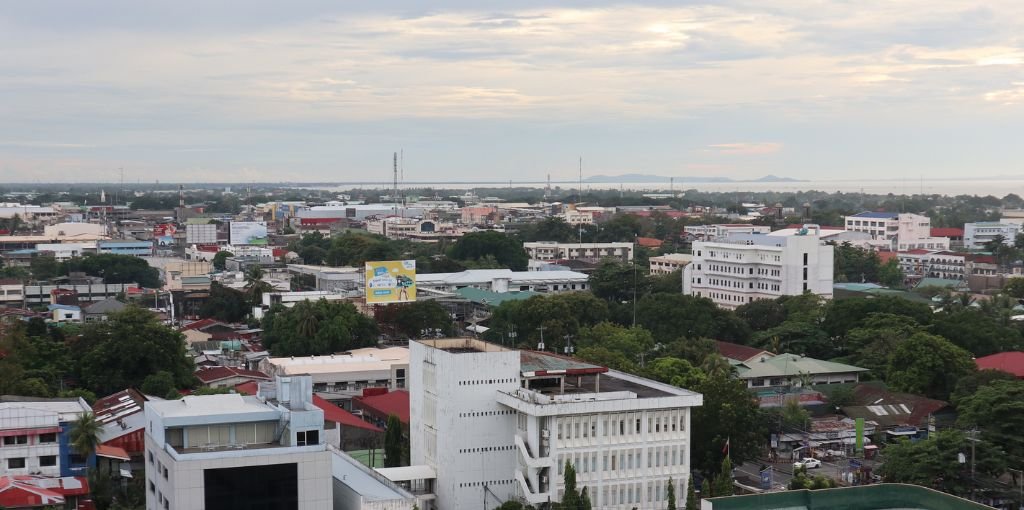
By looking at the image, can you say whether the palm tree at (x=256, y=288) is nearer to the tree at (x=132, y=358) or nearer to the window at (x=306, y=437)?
the tree at (x=132, y=358)

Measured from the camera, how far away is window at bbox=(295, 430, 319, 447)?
2680 centimetres

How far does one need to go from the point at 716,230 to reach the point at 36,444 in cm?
9130

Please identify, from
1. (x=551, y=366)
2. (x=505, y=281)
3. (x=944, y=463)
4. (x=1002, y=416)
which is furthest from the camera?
(x=505, y=281)

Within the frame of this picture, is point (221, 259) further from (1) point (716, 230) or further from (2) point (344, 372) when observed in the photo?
(2) point (344, 372)

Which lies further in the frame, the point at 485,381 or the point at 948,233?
the point at 948,233

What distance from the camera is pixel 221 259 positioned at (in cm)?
10212

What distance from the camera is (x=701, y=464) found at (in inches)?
1389

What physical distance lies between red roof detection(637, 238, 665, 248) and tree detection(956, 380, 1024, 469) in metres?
80.1

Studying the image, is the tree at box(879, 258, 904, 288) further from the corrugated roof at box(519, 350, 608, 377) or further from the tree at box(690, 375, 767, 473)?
the corrugated roof at box(519, 350, 608, 377)

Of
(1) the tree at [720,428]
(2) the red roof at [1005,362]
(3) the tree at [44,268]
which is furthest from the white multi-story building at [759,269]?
(3) the tree at [44,268]

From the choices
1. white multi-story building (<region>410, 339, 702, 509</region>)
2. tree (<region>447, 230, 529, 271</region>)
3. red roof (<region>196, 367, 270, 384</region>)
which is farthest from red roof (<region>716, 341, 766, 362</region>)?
tree (<region>447, 230, 529, 271</region>)

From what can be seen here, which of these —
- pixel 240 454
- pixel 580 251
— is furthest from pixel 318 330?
pixel 580 251

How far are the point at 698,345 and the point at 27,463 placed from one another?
1037 inches

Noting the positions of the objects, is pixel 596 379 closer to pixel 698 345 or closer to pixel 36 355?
pixel 698 345
